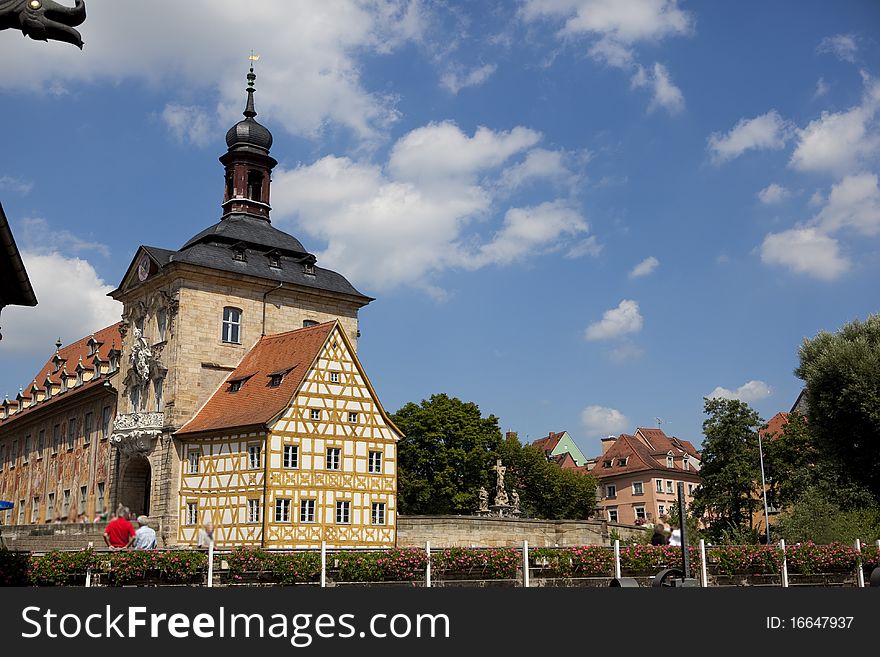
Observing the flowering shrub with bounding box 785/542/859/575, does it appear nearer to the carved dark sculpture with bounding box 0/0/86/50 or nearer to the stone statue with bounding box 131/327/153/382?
the carved dark sculpture with bounding box 0/0/86/50

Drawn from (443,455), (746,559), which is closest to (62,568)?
(746,559)

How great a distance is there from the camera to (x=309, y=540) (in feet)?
116

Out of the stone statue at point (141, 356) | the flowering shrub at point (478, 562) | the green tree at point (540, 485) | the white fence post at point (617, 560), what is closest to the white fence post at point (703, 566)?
the white fence post at point (617, 560)

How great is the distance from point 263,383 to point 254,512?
A: 562 centimetres

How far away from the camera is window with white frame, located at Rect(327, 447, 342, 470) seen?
36.8 metres

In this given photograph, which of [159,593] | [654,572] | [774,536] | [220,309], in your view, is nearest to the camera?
[159,593]

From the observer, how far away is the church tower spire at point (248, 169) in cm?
4903

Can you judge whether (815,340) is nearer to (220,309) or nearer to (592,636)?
(220,309)

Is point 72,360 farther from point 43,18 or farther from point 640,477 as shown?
point 43,18

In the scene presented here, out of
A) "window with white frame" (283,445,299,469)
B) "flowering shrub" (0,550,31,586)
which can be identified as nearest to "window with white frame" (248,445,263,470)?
"window with white frame" (283,445,299,469)

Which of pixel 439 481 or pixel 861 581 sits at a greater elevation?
pixel 439 481

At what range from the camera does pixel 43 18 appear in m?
11.6

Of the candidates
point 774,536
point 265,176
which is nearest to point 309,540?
point 265,176

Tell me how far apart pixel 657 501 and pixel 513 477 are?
1763 centimetres
